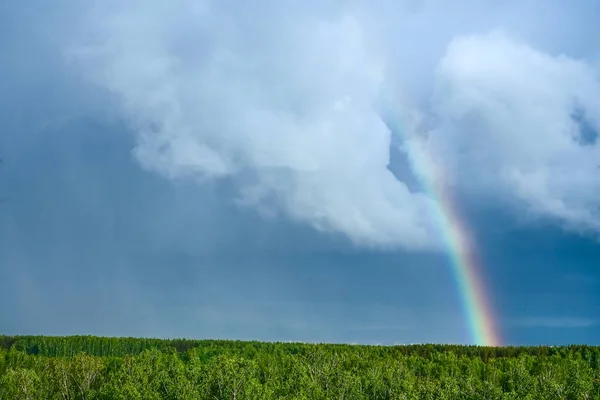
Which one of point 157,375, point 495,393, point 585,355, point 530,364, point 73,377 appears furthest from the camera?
point 585,355

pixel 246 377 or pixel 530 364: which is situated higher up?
pixel 530 364

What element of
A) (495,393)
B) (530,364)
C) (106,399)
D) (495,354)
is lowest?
(106,399)

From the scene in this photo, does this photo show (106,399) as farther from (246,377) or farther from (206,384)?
(246,377)

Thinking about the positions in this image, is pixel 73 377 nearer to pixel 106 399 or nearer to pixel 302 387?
pixel 106 399

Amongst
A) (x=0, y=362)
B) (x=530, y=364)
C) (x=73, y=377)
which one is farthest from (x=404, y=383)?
(x=0, y=362)

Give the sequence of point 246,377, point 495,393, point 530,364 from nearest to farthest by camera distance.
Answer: point 246,377 → point 495,393 → point 530,364

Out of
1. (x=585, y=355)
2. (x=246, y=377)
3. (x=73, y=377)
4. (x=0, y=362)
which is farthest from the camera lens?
(x=585, y=355)

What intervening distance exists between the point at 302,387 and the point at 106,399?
19870 mm

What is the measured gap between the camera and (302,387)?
67.9m

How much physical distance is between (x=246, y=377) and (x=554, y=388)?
1419 inches

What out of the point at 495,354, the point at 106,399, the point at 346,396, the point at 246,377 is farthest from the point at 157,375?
the point at 495,354

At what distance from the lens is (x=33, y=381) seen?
78875 millimetres

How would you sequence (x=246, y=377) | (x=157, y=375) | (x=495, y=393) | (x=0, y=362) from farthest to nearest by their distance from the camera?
(x=0, y=362) < (x=157, y=375) < (x=495, y=393) < (x=246, y=377)

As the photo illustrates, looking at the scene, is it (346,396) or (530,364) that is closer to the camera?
(346,396)
